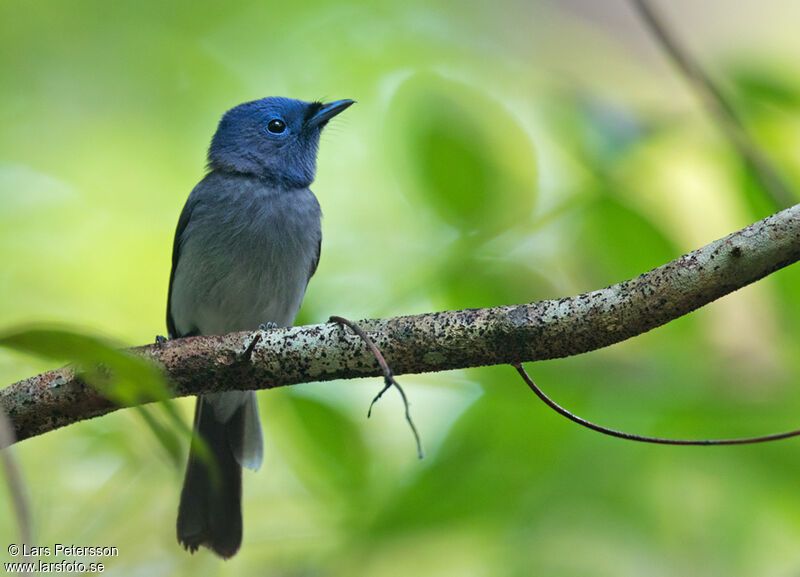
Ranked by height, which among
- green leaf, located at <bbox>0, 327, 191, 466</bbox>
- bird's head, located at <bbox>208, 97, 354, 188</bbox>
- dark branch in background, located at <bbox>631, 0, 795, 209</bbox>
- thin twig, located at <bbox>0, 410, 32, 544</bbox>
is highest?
bird's head, located at <bbox>208, 97, 354, 188</bbox>

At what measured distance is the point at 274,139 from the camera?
548 centimetres

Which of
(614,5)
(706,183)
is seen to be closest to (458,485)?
(706,183)

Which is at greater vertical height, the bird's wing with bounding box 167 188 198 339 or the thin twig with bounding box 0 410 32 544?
the bird's wing with bounding box 167 188 198 339

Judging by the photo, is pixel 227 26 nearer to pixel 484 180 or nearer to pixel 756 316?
pixel 484 180

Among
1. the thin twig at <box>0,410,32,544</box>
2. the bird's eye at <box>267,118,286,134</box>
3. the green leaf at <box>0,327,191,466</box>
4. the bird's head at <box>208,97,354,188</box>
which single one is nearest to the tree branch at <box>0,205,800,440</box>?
the green leaf at <box>0,327,191,466</box>

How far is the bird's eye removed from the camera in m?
5.57

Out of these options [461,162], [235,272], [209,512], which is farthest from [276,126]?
[209,512]

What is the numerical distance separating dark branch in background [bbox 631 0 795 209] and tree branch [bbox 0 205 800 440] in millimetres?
582

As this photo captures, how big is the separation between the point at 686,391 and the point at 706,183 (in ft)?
4.41

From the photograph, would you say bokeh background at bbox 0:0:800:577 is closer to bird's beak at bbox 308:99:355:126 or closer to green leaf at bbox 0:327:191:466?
bird's beak at bbox 308:99:355:126

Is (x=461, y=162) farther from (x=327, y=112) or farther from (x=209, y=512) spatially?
(x=209, y=512)

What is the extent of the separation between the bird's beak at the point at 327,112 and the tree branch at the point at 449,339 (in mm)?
2729

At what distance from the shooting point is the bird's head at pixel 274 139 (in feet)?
17.4

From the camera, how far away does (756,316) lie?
3900mm
